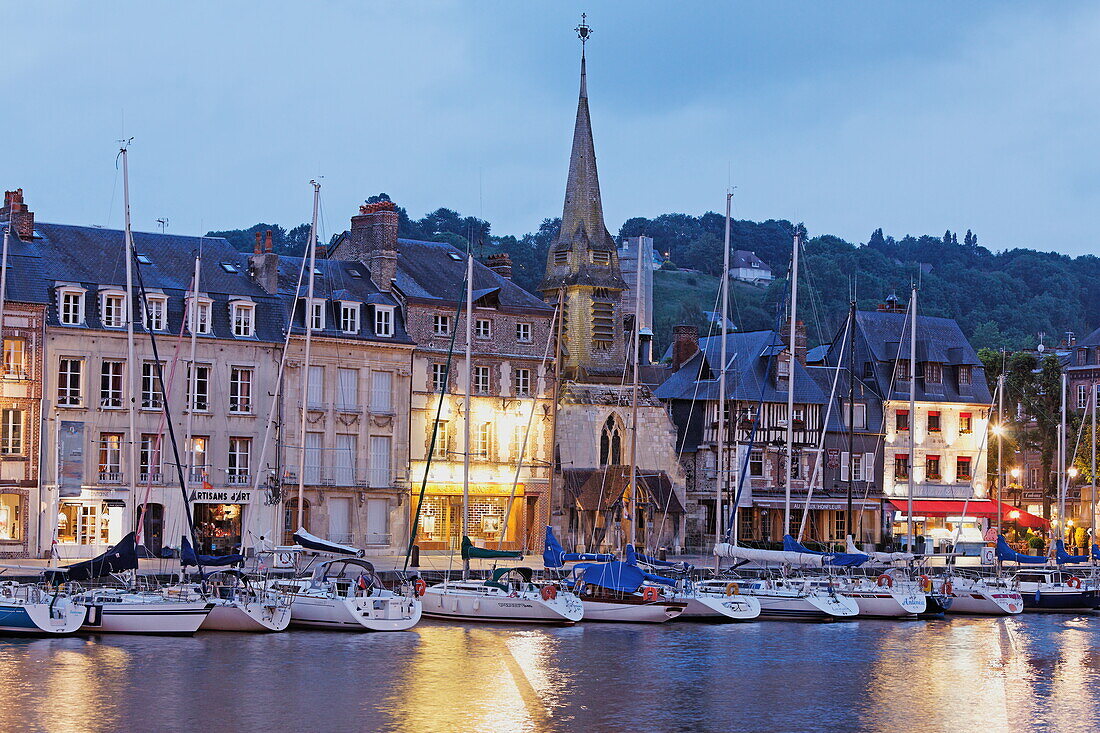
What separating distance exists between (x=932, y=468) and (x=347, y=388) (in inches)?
1284

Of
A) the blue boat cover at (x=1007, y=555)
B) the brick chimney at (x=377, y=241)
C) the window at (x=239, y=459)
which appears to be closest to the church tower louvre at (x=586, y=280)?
the brick chimney at (x=377, y=241)

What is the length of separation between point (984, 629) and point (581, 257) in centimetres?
2872

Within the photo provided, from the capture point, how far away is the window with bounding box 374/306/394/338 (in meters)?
66.8

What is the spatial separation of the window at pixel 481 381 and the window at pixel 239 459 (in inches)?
405

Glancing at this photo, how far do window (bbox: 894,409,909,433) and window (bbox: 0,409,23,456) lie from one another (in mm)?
43589

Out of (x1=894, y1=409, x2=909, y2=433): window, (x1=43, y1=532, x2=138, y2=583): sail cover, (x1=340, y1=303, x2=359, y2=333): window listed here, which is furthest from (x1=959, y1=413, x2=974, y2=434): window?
(x1=43, y1=532, x2=138, y2=583): sail cover

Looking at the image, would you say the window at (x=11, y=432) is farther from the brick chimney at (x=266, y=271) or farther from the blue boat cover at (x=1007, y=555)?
the blue boat cover at (x=1007, y=555)

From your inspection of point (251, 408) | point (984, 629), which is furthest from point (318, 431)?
point (984, 629)

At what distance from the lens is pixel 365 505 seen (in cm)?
6581

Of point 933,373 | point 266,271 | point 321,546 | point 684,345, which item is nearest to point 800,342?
point 684,345

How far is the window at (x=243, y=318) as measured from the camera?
6369 cm

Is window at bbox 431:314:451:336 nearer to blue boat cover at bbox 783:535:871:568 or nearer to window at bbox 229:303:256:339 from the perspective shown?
window at bbox 229:303:256:339

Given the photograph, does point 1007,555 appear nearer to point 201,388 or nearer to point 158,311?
point 201,388

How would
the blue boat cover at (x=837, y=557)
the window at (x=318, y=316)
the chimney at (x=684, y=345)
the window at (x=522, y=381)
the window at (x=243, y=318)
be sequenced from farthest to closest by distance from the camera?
the chimney at (x=684, y=345)
the window at (x=522, y=381)
the window at (x=318, y=316)
the window at (x=243, y=318)
the blue boat cover at (x=837, y=557)
